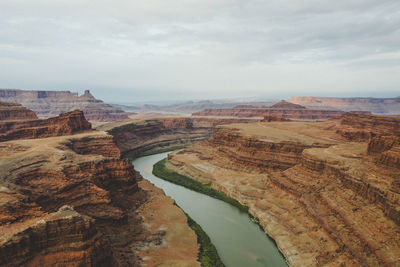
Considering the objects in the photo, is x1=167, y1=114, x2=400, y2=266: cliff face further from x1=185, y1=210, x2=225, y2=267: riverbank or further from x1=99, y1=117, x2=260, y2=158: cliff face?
x1=99, y1=117, x2=260, y2=158: cliff face

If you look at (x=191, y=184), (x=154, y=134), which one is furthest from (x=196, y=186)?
(x=154, y=134)

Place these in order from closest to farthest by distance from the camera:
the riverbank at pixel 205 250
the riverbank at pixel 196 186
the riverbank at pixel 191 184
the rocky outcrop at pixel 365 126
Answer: the riverbank at pixel 205 250 < the riverbank at pixel 196 186 < the riverbank at pixel 191 184 < the rocky outcrop at pixel 365 126

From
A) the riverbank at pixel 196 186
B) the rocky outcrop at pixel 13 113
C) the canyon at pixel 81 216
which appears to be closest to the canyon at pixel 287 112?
the riverbank at pixel 196 186

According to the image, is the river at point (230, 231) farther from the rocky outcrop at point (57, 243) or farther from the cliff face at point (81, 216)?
the rocky outcrop at point (57, 243)

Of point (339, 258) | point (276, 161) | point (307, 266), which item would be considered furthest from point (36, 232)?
point (276, 161)

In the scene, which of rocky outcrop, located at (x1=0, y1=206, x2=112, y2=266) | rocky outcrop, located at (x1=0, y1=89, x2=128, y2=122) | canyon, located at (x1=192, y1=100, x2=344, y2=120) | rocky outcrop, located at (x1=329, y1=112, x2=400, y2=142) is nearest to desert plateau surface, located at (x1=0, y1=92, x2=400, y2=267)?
rocky outcrop, located at (x1=0, y1=206, x2=112, y2=266)

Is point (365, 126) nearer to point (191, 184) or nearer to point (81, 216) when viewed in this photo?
point (191, 184)
